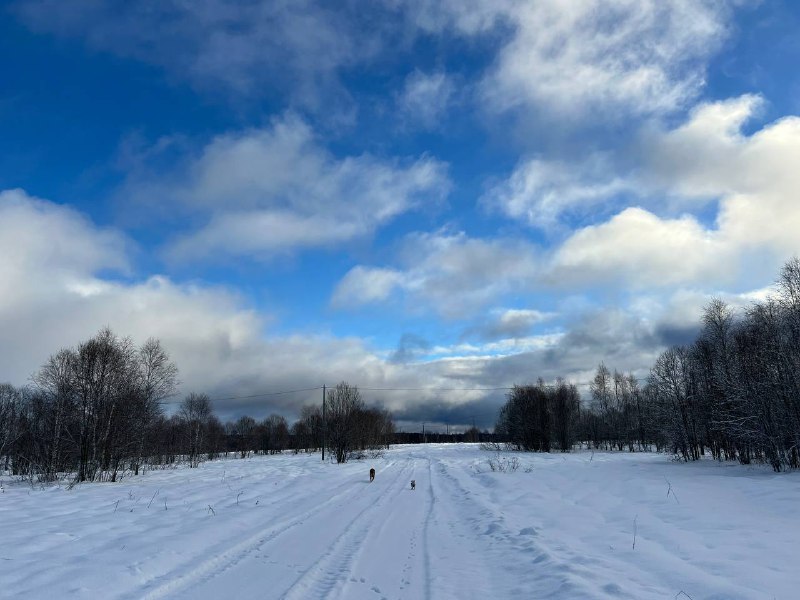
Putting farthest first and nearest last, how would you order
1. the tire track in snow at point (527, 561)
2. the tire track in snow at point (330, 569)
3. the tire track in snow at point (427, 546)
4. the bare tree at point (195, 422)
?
1. the bare tree at point (195, 422)
2. the tire track in snow at point (427, 546)
3. the tire track in snow at point (527, 561)
4. the tire track in snow at point (330, 569)

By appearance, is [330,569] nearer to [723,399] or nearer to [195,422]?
[723,399]

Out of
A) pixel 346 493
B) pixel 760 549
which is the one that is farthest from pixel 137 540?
pixel 760 549

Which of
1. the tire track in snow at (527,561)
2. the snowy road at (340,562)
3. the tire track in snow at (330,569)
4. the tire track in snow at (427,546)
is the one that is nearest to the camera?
the tire track in snow at (330,569)

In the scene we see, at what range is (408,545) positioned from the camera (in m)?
9.41

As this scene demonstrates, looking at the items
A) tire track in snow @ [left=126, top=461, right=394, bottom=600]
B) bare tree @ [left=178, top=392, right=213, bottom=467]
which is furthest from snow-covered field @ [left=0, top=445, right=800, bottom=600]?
bare tree @ [left=178, top=392, right=213, bottom=467]

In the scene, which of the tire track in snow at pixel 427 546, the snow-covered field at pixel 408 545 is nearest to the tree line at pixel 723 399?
the snow-covered field at pixel 408 545

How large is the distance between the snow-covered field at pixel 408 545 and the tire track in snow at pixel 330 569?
1.6 inches

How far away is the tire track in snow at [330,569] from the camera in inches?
246

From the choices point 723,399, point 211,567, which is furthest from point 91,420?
point 723,399

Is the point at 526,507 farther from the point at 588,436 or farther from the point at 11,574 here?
the point at 588,436

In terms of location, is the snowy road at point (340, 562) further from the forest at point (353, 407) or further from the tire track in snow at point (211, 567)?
the forest at point (353, 407)

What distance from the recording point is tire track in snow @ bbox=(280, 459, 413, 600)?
20.5ft

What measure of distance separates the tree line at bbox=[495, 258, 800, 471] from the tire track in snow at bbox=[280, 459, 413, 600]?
21019mm

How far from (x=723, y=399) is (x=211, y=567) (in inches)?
1327
